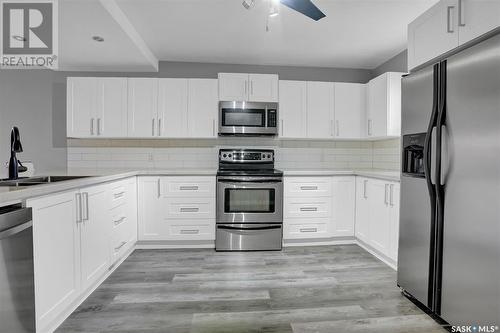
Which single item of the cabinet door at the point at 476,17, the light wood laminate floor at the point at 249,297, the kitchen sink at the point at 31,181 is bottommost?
the light wood laminate floor at the point at 249,297

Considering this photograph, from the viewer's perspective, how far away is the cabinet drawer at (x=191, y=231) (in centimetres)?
340

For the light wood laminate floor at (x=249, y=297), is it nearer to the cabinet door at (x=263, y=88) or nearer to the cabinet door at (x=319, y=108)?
the cabinet door at (x=319, y=108)

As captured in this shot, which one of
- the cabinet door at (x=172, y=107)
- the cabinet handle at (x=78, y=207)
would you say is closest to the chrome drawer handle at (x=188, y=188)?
the cabinet door at (x=172, y=107)

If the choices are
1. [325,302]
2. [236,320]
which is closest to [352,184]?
[325,302]

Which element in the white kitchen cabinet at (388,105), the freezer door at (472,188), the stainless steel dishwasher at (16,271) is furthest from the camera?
the white kitchen cabinet at (388,105)

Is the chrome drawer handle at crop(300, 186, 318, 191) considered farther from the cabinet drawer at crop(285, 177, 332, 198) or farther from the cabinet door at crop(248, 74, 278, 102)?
the cabinet door at crop(248, 74, 278, 102)

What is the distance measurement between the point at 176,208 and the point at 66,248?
1.60 meters

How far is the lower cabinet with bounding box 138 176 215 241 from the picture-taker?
132 inches

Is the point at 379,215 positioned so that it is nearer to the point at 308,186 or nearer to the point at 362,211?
the point at 362,211

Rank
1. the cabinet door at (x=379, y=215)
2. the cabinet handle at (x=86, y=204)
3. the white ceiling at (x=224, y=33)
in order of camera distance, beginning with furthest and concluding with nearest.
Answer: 1. the cabinet door at (x=379, y=215)
2. the white ceiling at (x=224, y=33)
3. the cabinet handle at (x=86, y=204)

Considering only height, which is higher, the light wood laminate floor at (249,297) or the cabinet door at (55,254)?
the cabinet door at (55,254)

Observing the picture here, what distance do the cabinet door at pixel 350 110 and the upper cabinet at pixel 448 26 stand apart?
1.60 metres

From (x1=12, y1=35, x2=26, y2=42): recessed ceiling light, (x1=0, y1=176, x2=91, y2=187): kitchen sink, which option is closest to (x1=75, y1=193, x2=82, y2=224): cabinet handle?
(x1=0, y1=176, x2=91, y2=187): kitchen sink

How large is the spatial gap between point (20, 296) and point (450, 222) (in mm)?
2393
